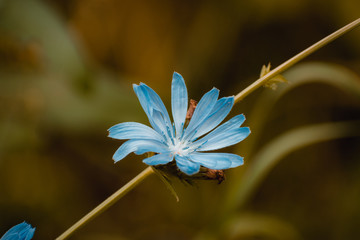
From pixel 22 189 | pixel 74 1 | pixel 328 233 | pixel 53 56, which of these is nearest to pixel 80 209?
pixel 22 189

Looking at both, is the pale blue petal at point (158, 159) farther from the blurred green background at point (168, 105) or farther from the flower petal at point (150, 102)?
the blurred green background at point (168, 105)

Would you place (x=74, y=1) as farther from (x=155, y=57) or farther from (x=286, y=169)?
(x=286, y=169)

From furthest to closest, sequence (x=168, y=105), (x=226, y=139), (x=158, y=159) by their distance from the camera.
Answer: (x=168, y=105) < (x=226, y=139) < (x=158, y=159)

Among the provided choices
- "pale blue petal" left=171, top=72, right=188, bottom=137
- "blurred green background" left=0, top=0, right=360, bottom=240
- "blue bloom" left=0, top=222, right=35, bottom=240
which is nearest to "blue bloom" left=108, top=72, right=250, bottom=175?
"pale blue petal" left=171, top=72, right=188, bottom=137

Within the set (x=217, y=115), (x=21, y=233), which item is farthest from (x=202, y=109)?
(x=21, y=233)

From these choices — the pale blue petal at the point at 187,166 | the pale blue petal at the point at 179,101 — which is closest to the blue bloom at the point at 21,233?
the pale blue petal at the point at 187,166

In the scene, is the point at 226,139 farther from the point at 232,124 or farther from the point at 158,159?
the point at 158,159
